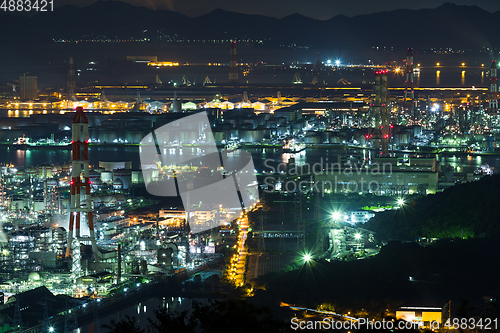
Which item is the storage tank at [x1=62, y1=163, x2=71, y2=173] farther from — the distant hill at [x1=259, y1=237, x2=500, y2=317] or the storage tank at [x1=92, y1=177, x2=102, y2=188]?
the distant hill at [x1=259, y1=237, x2=500, y2=317]

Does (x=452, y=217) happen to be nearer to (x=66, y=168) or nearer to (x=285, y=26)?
(x=66, y=168)

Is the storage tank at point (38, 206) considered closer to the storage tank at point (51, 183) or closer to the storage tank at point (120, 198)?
the storage tank at point (120, 198)

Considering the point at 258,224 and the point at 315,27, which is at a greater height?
the point at 315,27

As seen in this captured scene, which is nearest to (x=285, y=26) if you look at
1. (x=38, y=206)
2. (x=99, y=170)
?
(x=99, y=170)

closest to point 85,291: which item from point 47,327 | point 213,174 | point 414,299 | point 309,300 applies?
point 47,327

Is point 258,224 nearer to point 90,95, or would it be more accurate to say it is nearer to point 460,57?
point 90,95

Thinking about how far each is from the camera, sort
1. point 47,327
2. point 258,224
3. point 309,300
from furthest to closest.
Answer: point 258,224 → point 309,300 → point 47,327

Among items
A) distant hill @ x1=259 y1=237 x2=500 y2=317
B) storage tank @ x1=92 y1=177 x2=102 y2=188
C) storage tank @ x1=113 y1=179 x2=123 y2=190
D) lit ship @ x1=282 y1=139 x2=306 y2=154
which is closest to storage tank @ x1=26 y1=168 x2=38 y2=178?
storage tank @ x1=92 y1=177 x2=102 y2=188
